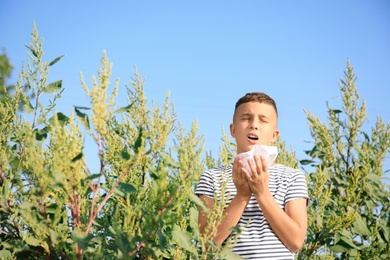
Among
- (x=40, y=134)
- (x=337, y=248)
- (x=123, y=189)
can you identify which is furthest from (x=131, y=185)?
(x=337, y=248)

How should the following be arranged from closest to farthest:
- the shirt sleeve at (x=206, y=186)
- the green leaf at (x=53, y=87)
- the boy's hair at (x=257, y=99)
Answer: the green leaf at (x=53, y=87) → the shirt sleeve at (x=206, y=186) → the boy's hair at (x=257, y=99)

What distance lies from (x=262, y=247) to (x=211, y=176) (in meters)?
0.59

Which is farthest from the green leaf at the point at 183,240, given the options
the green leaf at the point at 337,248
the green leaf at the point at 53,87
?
the green leaf at the point at 337,248

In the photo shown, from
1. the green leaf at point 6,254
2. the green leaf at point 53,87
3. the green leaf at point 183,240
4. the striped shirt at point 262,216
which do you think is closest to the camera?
the green leaf at point 183,240

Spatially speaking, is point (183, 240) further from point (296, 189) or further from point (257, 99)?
point (257, 99)

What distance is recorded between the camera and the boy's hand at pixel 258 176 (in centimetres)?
235

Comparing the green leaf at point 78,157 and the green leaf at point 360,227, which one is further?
the green leaf at point 360,227

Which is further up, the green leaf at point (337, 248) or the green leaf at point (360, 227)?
the green leaf at point (360, 227)

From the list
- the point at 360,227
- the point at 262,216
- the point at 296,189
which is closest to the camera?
the point at 262,216

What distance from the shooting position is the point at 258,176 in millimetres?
2352

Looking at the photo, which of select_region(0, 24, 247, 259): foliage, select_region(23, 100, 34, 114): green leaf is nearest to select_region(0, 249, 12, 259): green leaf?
select_region(0, 24, 247, 259): foliage

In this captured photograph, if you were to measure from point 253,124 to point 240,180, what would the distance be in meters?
0.63

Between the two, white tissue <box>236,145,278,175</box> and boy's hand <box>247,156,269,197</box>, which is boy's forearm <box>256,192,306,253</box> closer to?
boy's hand <box>247,156,269,197</box>

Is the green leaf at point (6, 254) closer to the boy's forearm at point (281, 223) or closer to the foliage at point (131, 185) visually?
the foliage at point (131, 185)
